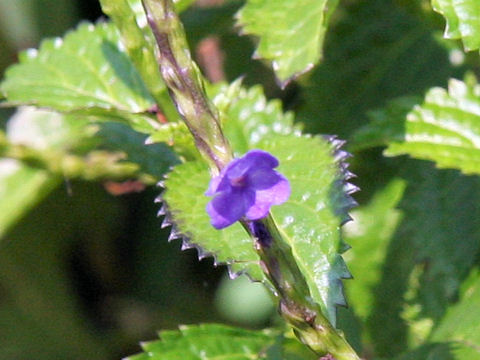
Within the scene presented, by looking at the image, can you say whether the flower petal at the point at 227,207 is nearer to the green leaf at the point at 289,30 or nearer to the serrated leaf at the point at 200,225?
the serrated leaf at the point at 200,225

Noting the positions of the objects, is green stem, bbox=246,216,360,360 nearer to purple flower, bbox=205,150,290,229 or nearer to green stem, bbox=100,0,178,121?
purple flower, bbox=205,150,290,229

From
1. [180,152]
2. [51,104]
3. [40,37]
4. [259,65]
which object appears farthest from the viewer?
[40,37]

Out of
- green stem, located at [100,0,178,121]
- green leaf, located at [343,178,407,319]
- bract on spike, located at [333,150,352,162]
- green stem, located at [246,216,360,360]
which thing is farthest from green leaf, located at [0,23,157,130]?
green leaf, located at [343,178,407,319]

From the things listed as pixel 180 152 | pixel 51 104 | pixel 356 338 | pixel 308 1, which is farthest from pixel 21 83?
pixel 356 338

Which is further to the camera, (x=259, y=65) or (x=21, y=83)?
(x=259, y=65)

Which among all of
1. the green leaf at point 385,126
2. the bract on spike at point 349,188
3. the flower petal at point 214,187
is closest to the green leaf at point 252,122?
the green leaf at point 385,126

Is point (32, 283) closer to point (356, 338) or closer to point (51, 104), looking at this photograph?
point (51, 104)
